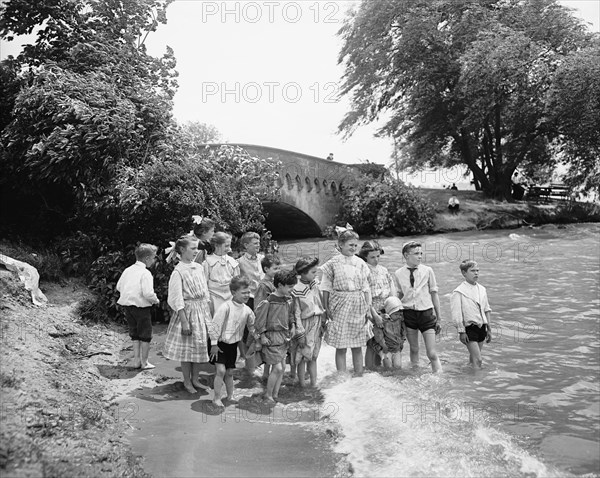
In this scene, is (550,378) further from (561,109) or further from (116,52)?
(561,109)

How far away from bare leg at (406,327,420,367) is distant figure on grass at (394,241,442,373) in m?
0.10

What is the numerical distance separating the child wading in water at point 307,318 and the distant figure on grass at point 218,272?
1.04 m

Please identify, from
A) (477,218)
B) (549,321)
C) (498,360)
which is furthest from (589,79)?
(498,360)

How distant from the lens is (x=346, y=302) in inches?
288

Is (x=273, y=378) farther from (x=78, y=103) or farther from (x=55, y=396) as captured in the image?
(x=78, y=103)

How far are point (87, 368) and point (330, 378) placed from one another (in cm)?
277

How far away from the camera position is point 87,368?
275 inches

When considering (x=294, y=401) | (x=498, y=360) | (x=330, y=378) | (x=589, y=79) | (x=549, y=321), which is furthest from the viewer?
(x=589, y=79)

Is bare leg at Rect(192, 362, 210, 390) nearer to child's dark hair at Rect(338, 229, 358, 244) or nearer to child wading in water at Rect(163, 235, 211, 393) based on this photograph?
child wading in water at Rect(163, 235, 211, 393)

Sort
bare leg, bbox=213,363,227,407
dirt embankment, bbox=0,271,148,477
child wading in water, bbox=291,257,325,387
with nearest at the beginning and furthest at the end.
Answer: dirt embankment, bbox=0,271,148,477 < bare leg, bbox=213,363,227,407 < child wading in water, bbox=291,257,325,387

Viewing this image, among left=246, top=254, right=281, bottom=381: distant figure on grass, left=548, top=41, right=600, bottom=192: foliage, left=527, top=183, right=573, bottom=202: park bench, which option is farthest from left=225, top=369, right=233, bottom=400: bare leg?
left=527, top=183, right=573, bottom=202: park bench

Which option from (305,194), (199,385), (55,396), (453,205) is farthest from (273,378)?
(453,205)

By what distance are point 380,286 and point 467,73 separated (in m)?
22.1

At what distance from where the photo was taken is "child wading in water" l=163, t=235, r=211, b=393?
679 centimetres
